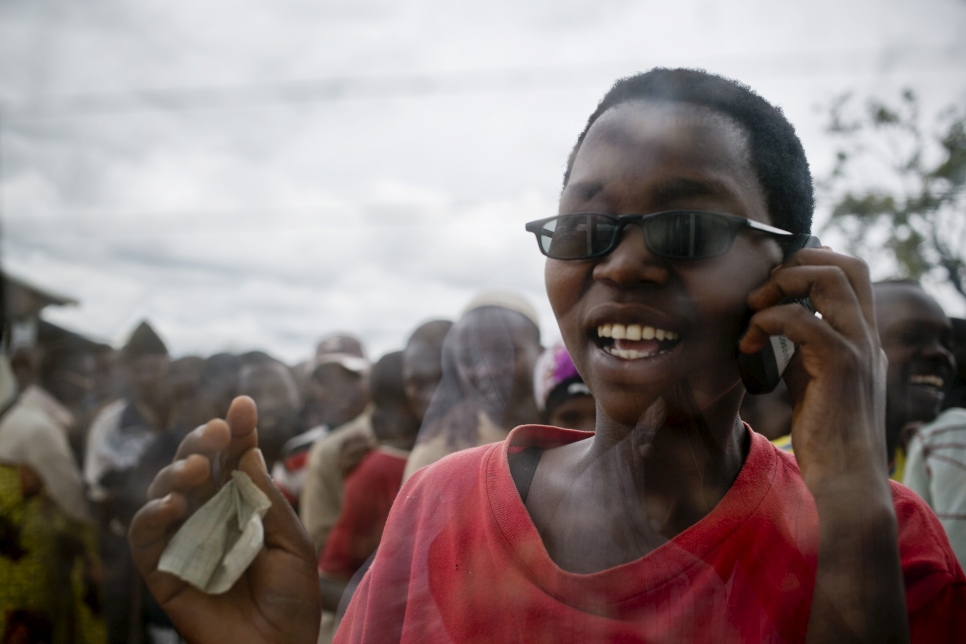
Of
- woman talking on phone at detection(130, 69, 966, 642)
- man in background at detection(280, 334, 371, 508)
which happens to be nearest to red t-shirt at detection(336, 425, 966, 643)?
woman talking on phone at detection(130, 69, 966, 642)

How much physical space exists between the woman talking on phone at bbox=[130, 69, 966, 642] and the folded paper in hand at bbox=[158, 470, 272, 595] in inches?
9.8

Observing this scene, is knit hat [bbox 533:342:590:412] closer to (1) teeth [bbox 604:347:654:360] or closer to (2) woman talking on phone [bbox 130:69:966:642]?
(2) woman talking on phone [bbox 130:69:966:642]

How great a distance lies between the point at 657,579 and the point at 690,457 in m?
0.20

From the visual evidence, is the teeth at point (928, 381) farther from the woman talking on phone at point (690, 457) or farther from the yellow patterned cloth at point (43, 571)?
the yellow patterned cloth at point (43, 571)

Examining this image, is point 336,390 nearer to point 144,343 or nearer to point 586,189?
point 144,343

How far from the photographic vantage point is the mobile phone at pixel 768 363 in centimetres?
98

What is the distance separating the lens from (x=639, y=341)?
1004 millimetres

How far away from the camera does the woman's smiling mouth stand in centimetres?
100

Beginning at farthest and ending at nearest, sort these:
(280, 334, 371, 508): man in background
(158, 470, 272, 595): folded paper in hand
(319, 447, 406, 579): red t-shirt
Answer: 1. (280, 334, 371, 508): man in background
2. (319, 447, 406, 579): red t-shirt
3. (158, 470, 272, 595): folded paper in hand

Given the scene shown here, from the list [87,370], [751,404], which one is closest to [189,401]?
[751,404]

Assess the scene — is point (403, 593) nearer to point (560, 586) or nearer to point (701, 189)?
point (560, 586)

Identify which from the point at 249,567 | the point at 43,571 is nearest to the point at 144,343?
the point at 43,571

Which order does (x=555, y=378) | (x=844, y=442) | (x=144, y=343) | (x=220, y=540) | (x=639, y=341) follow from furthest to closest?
(x=144, y=343) < (x=555, y=378) < (x=220, y=540) < (x=639, y=341) < (x=844, y=442)

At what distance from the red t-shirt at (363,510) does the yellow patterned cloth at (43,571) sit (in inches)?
47.6
